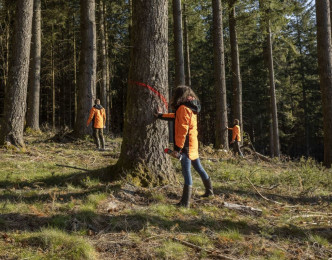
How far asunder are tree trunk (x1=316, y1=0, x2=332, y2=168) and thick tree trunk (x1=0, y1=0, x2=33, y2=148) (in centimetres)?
972

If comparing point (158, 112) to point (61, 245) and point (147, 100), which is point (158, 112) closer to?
point (147, 100)

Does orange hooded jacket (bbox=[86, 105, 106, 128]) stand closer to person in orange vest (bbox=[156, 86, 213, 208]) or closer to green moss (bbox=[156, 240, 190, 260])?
person in orange vest (bbox=[156, 86, 213, 208])

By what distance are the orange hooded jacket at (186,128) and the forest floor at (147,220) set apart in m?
0.90

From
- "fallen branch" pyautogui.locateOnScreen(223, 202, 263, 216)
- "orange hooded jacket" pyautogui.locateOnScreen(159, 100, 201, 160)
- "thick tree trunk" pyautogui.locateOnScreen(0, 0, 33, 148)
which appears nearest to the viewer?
"orange hooded jacket" pyautogui.locateOnScreen(159, 100, 201, 160)

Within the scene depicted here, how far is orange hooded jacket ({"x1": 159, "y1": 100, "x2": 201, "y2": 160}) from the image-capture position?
4566 mm

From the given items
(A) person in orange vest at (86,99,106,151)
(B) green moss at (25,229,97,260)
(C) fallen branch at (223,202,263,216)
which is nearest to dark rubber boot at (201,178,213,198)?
(C) fallen branch at (223,202,263,216)

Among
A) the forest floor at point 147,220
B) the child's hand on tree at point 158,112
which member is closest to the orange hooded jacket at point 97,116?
the forest floor at point 147,220

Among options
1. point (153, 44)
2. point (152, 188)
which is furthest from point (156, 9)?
point (152, 188)

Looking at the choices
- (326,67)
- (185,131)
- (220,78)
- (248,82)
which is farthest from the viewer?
(248,82)

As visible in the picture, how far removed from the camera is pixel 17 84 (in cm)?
830

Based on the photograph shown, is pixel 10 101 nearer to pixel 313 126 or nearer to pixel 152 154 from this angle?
pixel 152 154

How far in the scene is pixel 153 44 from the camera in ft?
17.1

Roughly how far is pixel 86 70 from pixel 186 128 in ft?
27.7

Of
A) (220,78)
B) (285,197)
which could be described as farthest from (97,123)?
(285,197)
